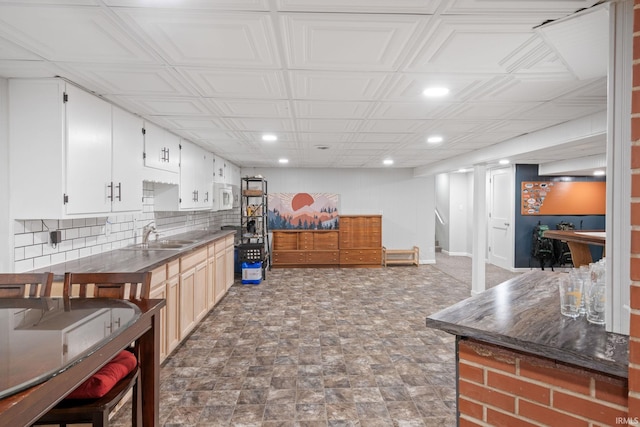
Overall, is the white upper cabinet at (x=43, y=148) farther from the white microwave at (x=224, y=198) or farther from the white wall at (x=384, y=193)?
the white wall at (x=384, y=193)

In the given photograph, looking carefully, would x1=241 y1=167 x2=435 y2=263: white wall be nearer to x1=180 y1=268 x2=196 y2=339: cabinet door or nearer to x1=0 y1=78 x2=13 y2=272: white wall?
x1=180 y1=268 x2=196 y2=339: cabinet door

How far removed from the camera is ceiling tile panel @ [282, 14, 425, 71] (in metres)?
1.50

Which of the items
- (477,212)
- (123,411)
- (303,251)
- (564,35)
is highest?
(564,35)

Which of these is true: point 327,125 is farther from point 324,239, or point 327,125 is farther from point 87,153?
point 324,239

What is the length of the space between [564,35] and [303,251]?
6222 millimetres

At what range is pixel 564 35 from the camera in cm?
159

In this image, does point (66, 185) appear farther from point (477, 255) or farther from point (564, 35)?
point (477, 255)

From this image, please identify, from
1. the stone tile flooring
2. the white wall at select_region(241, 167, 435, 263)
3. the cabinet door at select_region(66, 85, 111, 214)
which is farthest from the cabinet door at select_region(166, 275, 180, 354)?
the white wall at select_region(241, 167, 435, 263)

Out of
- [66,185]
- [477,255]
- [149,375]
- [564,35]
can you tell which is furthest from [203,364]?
[477,255]

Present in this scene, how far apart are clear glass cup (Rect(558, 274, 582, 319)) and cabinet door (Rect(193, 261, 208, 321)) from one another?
331 centimetres

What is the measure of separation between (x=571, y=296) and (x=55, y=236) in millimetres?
3370

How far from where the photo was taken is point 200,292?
3.83m

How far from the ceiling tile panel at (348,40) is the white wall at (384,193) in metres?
5.89

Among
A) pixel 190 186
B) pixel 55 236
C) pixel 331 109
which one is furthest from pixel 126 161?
pixel 331 109
